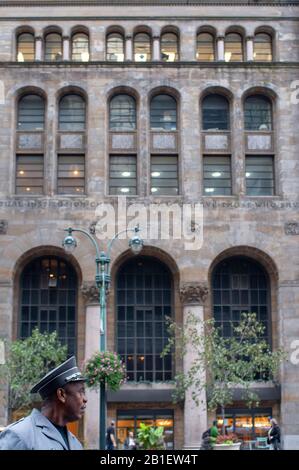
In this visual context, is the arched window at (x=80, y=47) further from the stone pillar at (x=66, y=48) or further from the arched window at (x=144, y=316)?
the arched window at (x=144, y=316)

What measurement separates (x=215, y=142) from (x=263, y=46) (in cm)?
602

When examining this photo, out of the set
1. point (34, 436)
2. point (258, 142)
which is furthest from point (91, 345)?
point (34, 436)

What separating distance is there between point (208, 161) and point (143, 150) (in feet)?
11.1

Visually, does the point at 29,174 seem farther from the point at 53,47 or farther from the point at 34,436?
the point at 34,436

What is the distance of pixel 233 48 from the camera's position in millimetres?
40062

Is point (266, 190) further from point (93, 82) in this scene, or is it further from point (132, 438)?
point (132, 438)

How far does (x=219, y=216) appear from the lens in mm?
37344

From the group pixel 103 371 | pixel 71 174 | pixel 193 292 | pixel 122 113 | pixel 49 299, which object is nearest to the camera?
pixel 103 371

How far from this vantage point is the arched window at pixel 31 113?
1533 inches

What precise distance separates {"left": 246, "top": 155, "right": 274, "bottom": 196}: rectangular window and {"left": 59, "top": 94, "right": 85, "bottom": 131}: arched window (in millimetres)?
8776

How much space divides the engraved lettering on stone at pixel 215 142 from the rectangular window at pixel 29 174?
8434 millimetres

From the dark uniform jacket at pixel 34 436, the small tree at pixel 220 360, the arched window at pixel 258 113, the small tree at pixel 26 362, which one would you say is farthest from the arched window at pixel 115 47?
the dark uniform jacket at pixel 34 436
